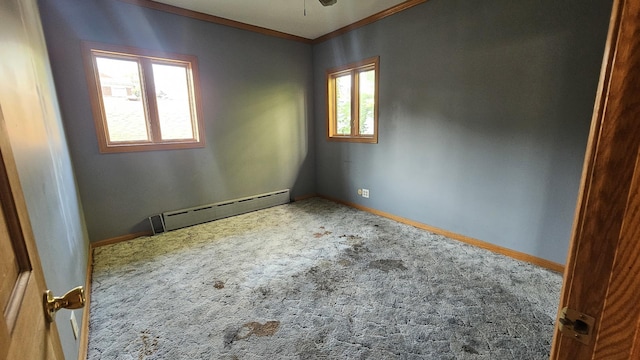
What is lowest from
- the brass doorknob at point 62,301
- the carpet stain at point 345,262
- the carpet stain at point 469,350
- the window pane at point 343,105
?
the carpet stain at point 469,350

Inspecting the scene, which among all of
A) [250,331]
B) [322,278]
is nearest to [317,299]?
[322,278]

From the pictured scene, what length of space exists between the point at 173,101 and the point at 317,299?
292 cm

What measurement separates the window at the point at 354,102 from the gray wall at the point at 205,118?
1.51 ft

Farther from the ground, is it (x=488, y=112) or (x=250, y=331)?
(x=488, y=112)

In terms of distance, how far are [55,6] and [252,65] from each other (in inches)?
78.7

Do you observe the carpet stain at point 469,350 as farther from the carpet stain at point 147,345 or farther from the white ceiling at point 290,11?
the white ceiling at point 290,11

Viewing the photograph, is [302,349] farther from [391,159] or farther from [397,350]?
[391,159]

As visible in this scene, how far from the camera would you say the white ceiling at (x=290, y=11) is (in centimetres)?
302

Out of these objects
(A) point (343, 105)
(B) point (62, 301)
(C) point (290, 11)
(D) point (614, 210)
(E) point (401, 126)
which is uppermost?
(C) point (290, 11)

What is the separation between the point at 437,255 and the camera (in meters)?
2.64

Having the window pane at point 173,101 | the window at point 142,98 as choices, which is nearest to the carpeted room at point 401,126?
the window at point 142,98

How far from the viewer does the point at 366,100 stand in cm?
385

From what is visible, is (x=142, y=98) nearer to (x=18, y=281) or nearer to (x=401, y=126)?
(x=401, y=126)

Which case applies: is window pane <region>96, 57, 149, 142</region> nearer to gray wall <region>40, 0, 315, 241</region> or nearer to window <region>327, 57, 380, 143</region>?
gray wall <region>40, 0, 315, 241</region>
